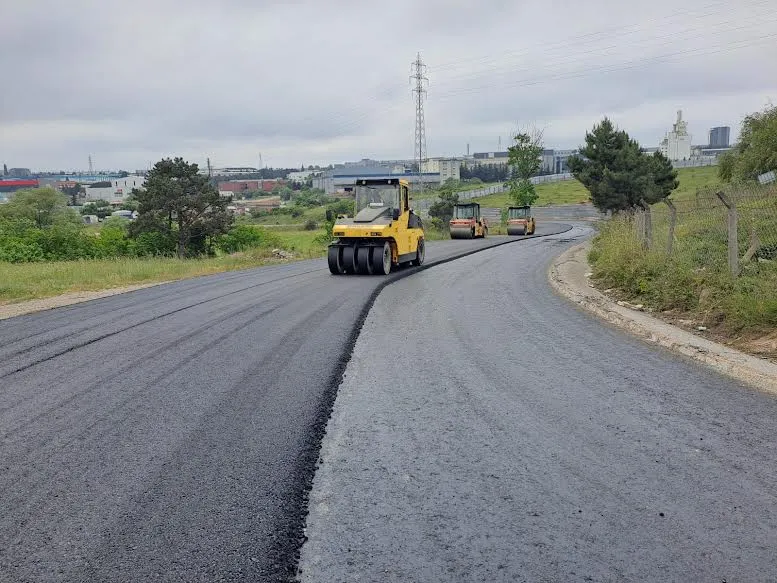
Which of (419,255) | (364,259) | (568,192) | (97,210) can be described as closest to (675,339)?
(364,259)

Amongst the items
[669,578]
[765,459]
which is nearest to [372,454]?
[669,578]

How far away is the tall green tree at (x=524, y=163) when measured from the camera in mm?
51812

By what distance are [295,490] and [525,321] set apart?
20.4 feet

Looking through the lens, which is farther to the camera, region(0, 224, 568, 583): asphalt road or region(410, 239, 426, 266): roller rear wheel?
region(410, 239, 426, 266): roller rear wheel

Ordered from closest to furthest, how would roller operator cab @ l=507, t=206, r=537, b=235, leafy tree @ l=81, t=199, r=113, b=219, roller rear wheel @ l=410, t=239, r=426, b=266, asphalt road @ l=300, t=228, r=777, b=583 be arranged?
asphalt road @ l=300, t=228, r=777, b=583
roller rear wheel @ l=410, t=239, r=426, b=266
roller operator cab @ l=507, t=206, r=537, b=235
leafy tree @ l=81, t=199, r=113, b=219

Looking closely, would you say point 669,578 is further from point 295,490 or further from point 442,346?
point 442,346

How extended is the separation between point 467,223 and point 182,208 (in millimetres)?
22809

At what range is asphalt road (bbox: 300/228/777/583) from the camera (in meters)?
3.14

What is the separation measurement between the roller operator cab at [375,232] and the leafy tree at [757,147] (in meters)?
21.9

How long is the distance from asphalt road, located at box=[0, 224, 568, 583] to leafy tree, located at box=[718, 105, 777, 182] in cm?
2951

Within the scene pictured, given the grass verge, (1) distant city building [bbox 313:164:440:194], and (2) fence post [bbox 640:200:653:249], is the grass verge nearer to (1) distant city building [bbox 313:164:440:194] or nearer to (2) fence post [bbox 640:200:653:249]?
(2) fence post [bbox 640:200:653:249]

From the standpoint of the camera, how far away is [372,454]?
450 cm

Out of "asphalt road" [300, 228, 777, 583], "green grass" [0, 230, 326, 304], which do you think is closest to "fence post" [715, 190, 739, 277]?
"asphalt road" [300, 228, 777, 583]

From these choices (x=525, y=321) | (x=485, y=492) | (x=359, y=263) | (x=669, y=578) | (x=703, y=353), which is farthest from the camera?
(x=359, y=263)
